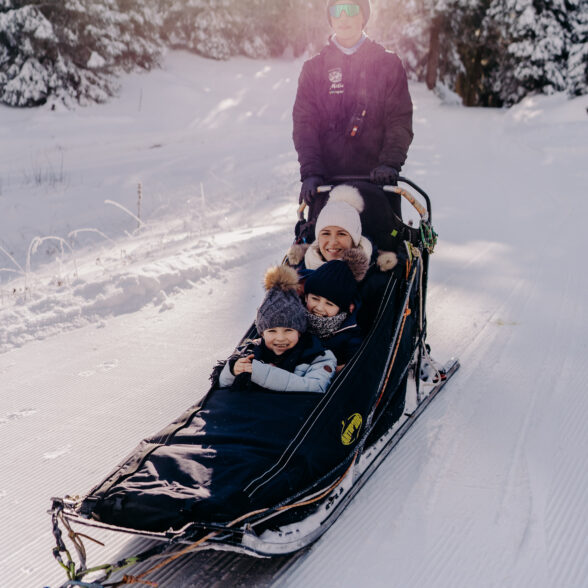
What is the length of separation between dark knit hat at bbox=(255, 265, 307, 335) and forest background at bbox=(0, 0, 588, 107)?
552 inches

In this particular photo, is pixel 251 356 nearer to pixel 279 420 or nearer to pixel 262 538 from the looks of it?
pixel 279 420

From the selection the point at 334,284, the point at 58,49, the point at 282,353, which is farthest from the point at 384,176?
the point at 58,49

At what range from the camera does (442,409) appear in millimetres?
3342

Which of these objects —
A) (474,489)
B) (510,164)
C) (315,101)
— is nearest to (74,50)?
(510,164)

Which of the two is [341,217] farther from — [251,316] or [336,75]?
[251,316]

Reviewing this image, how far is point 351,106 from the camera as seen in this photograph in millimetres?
3768

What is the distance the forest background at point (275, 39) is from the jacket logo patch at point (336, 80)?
12.9m

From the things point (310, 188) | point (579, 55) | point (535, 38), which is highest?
point (535, 38)

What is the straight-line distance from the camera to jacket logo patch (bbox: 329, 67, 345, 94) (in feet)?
12.3

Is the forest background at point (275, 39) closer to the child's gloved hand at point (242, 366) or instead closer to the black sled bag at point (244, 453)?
the child's gloved hand at point (242, 366)

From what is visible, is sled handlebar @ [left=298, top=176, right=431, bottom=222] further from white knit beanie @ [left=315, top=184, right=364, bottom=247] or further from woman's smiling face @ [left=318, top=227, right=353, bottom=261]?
woman's smiling face @ [left=318, top=227, right=353, bottom=261]

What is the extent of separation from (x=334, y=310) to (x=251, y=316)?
6.41 feet

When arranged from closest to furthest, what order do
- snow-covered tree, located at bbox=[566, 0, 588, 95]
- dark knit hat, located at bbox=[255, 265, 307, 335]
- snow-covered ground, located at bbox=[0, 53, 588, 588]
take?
snow-covered ground, located at bbox=[0, 53, 588, 588] < dark knit hat, located at bbox=[255, 265, 307, 335] < snow-covered tree, located at bbox=[566, 0, 588, 95]

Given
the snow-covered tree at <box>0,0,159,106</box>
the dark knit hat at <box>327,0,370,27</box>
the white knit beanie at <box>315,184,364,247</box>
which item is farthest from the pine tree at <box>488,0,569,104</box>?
the white knit beanie at <box>315,184,364,247</box>
